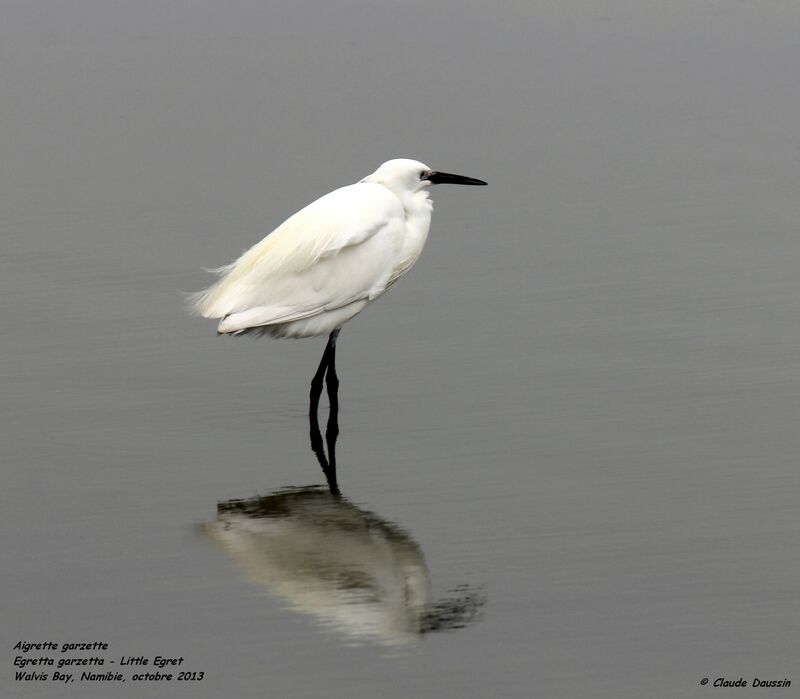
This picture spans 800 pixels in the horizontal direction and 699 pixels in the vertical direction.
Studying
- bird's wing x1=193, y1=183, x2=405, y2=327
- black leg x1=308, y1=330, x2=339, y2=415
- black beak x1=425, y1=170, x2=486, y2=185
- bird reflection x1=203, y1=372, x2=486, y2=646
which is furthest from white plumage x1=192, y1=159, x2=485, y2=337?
bird reflection x1=203, y1=372, x2=486, y2=646

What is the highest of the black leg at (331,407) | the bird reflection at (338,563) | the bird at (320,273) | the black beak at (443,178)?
the black beak at (443,178)

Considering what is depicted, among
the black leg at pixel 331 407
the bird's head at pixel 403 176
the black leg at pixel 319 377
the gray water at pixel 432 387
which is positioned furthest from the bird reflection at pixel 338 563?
the bird's head at pixel 403 176

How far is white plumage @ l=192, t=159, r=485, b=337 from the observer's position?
325 inches

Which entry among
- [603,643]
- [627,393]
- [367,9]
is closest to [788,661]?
[603,643]

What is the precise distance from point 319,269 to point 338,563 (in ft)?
7.38

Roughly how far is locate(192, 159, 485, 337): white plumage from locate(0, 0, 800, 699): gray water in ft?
1.25

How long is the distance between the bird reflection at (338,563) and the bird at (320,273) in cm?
116

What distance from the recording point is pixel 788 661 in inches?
218

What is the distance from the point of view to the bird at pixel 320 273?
824 cm

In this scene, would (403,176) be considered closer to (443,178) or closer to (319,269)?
(443,178)

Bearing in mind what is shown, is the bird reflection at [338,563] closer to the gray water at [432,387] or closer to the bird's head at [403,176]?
the gray water at [432,387]

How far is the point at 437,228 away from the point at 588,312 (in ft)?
6.25

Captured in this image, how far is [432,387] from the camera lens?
8320mm

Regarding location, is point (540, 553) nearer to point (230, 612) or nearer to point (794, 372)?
point (230, 612)
